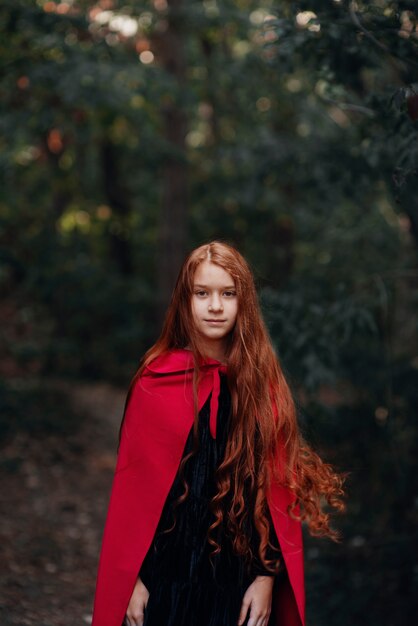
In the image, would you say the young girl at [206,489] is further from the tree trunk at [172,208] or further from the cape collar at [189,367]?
the tree trunk at [172,208]

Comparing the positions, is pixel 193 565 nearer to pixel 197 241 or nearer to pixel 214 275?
pixel 214 275

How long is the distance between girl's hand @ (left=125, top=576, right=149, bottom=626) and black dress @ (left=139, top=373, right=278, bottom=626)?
3cm

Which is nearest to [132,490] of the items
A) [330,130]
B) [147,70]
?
[147,70]

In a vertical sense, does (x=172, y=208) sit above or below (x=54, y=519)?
above

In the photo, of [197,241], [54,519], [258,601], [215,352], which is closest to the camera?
[258,601]

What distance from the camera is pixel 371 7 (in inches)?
148

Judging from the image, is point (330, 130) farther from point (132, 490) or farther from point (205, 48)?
point (132, 490)


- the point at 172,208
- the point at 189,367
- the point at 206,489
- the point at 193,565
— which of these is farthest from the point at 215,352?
the point at 172,208

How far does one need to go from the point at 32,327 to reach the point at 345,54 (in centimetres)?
656

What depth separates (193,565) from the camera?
2.62 meters

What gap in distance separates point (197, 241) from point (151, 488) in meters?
11.9

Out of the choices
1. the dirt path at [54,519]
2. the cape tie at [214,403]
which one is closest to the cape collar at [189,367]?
the cape tie at [214,403]

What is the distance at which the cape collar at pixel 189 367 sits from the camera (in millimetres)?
2615

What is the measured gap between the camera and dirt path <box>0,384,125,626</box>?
15.8 feet
